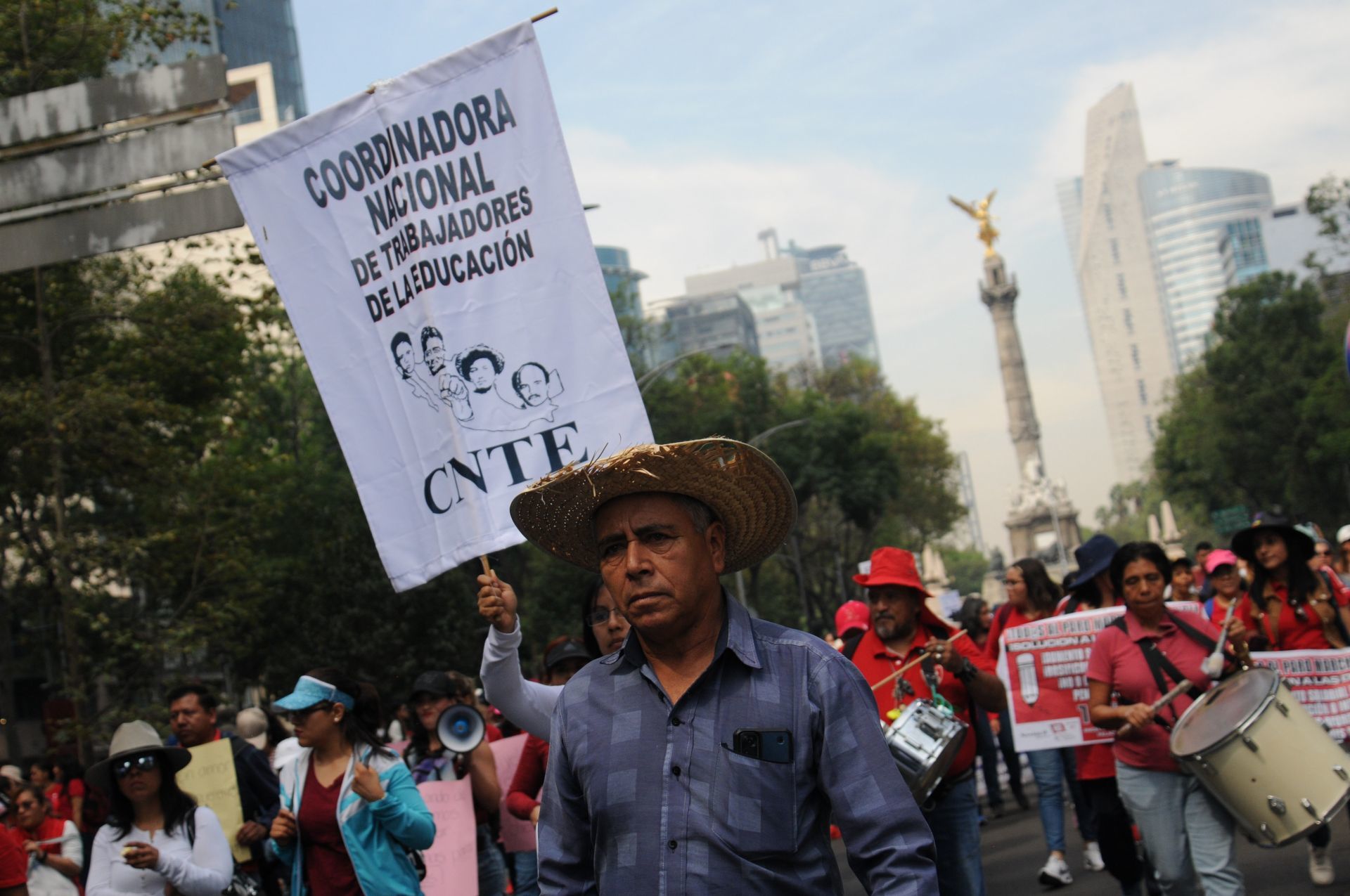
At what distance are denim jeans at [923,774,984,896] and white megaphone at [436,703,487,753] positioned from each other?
1.92m

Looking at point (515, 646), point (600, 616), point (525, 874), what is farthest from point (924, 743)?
point (525, 874)

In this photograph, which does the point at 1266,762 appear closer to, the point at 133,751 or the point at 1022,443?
the point at 133,751

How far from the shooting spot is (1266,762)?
19.5 ft

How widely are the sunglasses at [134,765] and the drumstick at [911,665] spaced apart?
2913 millimetres

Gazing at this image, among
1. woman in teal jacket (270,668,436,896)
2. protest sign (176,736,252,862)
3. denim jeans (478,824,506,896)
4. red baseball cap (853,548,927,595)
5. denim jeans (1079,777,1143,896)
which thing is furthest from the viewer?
denim jeans (478,824,506,896)

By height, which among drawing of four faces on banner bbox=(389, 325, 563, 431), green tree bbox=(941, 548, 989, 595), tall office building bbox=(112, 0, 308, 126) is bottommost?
green tree bbox=(941, 548, 989, 595)

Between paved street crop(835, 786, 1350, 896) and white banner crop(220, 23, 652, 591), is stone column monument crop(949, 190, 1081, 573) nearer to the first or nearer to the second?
paved street crop(835, 786, 1350, 896)

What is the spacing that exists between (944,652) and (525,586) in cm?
3705

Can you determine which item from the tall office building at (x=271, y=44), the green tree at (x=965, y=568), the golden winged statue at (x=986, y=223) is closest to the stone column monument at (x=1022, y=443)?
the golden winged statue at (x=986, y=223)

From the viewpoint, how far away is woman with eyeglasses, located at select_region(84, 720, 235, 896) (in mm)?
5973

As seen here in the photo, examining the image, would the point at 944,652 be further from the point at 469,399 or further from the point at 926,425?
the point at 926,425

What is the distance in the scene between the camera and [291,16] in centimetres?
11719

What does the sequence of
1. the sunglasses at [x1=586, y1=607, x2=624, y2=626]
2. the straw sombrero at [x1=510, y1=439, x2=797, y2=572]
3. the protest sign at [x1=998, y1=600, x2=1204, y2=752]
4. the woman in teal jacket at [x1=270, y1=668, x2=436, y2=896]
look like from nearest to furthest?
the straw sombrero at [x1=510, y1=439, x2=797, y2=572] < the sunglasses at [x1=586, y1=607, x2=624, y2=626] < the woman in teal jacket at [x1=270, y1=668, x2=436, y2=896] < the protest sign at [x1=998, y1=600, x2=1204, y2=752]

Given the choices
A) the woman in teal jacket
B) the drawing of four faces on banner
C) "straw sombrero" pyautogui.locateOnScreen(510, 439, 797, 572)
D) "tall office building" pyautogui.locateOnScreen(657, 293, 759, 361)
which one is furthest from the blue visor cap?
"tall office building" pyautogui.locateOnScreen(657, 293, 759, 361)
